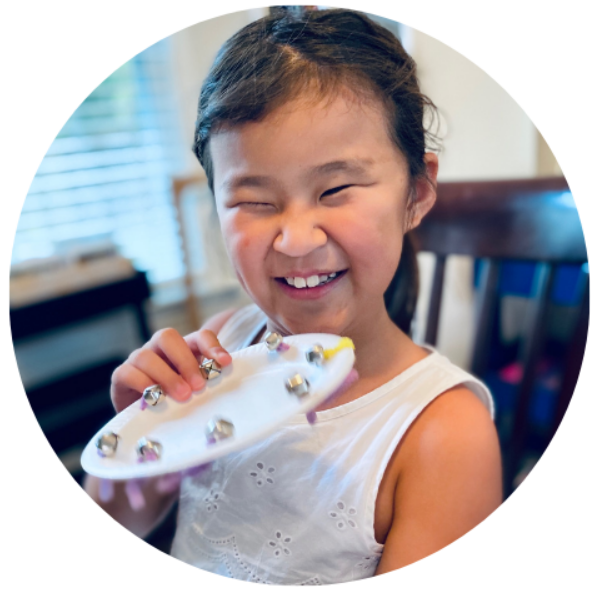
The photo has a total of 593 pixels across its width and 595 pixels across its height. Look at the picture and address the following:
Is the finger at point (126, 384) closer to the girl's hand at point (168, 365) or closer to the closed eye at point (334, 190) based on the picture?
the girl's hand at point (168, 365)

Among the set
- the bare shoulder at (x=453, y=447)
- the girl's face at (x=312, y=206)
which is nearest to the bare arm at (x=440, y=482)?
the bare shoulder at (x=453, y=447)

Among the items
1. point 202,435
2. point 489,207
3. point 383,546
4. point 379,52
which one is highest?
point 379,52

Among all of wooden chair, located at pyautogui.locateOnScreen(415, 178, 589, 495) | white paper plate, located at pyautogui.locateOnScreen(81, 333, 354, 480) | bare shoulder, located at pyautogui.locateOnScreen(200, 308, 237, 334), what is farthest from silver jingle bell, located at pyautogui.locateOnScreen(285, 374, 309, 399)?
wooden chair, located at pyautogui.locateOnScreen(415, 178, 589, 495)

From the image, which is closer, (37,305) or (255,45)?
(255,45)

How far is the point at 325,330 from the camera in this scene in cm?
37

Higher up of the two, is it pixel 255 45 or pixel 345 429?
pixel 255 45

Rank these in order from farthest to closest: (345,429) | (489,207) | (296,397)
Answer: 1. (489,207)
2. (345,429)
3. (296,397)

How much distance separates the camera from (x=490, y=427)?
45cm

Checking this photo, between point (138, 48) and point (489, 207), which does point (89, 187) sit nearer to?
point (138, 48)

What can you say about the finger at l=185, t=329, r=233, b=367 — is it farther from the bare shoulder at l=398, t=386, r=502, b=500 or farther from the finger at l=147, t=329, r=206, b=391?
the bare shoulder at l=398, t=386, r=502, b=500

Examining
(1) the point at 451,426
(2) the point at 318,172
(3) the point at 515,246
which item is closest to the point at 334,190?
(2) the point at 318,172

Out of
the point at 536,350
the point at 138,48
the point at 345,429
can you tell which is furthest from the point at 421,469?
the point at 138,48

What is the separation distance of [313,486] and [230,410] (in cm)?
12

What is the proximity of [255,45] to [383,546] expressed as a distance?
1.30 ft
